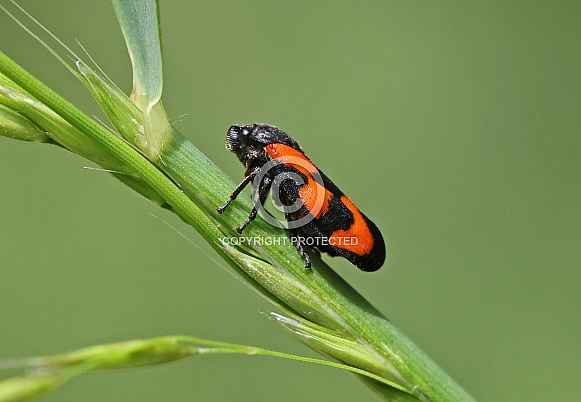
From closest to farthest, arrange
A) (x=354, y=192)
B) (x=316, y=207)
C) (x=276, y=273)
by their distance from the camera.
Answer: (x=276, y=273), (x=316, y=207), (x=354, y=192)

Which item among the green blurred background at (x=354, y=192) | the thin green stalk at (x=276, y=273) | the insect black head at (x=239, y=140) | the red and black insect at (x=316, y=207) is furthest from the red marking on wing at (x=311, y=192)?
the green blurred background at (x=354, y=192)

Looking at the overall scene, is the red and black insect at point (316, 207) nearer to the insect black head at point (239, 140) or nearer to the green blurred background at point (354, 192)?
the insect black head at point (239, 140)

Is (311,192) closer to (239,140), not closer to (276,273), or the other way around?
(239,140)

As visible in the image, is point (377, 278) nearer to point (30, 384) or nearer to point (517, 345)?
point (517, 345)

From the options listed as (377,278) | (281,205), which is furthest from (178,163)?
(377,278)

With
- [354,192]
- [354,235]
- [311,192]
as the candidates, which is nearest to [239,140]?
[311,192]
